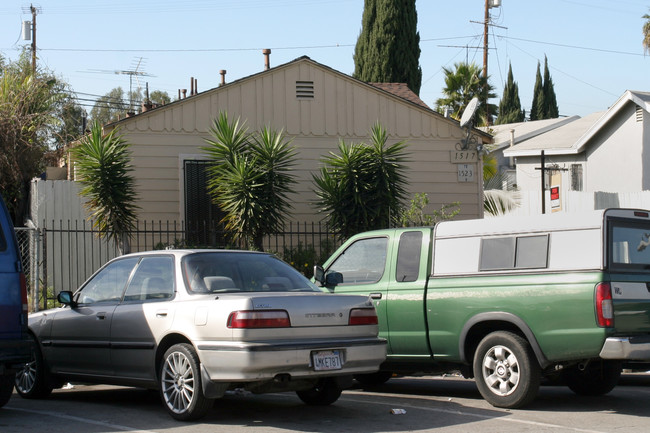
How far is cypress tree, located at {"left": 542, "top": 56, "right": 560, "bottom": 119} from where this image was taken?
6588 centimetres

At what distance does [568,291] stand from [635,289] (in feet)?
2.09

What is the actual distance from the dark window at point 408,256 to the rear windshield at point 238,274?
1436 mm

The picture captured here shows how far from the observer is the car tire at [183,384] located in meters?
7.23

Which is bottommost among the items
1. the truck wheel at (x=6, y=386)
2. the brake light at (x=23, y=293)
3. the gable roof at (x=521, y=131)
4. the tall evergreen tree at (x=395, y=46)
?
the truck wheel at (x=6, y=386)

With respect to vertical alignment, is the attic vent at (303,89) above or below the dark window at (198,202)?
above

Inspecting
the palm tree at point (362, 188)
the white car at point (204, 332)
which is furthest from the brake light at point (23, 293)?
the palm tree at point (362, 188)

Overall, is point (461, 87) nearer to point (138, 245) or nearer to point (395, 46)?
point (395, 46)

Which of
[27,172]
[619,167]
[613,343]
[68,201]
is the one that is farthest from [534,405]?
[619,167]

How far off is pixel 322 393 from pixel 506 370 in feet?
5.98

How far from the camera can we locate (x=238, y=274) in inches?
317

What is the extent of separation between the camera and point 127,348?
803 centimetres

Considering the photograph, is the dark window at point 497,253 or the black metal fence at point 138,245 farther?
the black metal fence at point 138,245

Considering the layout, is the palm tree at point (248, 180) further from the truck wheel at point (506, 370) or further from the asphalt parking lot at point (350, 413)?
the truck wheel at point (506, 370)

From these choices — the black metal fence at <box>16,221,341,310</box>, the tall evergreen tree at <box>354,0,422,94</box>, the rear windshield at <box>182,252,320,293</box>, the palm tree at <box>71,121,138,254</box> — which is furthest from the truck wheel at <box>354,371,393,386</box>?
the tall evergreen tree at <box>354,0,422,94</box>
